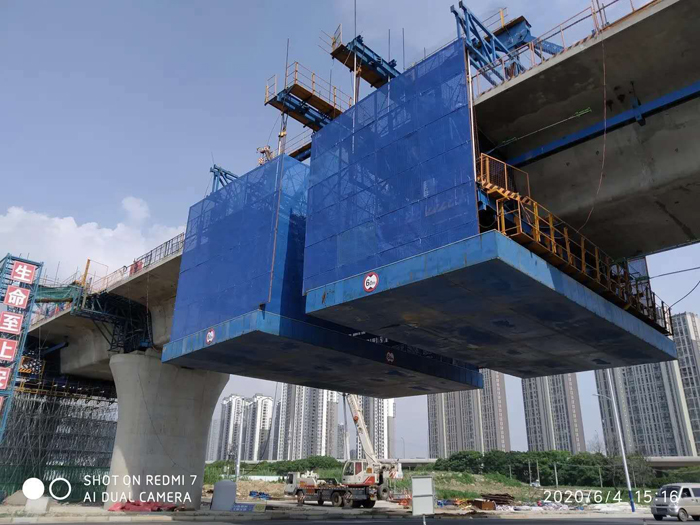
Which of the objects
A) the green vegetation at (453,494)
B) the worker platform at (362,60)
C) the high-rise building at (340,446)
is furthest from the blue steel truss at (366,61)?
the high-rise building at (340,446)

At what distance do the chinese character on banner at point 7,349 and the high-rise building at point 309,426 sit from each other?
124771mm

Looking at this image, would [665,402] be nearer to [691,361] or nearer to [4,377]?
[691,361]

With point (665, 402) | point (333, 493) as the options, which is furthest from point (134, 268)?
point (665, 402)

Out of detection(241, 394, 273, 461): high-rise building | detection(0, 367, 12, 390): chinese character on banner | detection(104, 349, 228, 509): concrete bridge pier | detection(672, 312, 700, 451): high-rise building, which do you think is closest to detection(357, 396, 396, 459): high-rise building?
detection(241, 394, 273, 461): high-rise building

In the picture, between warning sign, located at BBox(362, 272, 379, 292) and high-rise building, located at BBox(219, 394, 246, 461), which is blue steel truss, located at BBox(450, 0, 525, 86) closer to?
warning sign, located at BBox(362, 272, 379, 292)

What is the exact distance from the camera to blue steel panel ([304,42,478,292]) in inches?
701

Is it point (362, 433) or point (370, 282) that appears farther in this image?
point (362, 433)

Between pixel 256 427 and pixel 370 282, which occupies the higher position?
pixel 256 427

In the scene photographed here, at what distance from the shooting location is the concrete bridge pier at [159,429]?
3234 cm

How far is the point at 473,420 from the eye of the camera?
15950cm

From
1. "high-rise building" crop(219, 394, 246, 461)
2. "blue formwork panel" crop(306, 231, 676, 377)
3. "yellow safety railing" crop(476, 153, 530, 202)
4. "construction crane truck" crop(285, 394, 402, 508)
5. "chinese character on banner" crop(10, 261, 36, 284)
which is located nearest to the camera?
"blue formwork panel" crop(306, 231, 676, 377)

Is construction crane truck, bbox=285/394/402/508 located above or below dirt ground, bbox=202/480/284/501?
above

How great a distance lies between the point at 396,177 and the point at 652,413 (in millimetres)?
128179

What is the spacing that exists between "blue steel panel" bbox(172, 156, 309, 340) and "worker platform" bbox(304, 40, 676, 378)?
2605 millimetres
